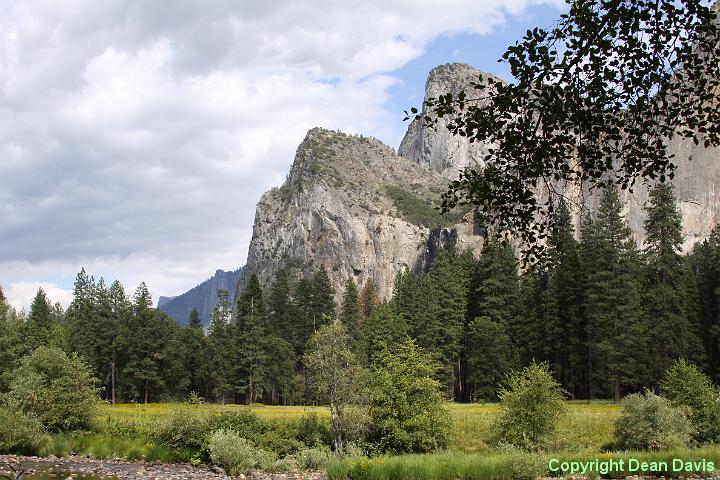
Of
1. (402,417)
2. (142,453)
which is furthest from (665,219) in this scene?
(142,453)

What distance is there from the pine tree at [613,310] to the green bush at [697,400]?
19480 millimetres

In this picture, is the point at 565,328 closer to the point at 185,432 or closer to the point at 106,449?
the point at 185,432

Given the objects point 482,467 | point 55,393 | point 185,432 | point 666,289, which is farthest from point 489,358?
point 482,467

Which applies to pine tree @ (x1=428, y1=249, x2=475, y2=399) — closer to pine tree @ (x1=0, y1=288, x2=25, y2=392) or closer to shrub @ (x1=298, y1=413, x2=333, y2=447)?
shrub @ (x1=298, y1=413, x2=333, y2=447)

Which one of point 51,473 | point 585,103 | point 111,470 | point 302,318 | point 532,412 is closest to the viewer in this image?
point 585,103

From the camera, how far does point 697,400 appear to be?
34625 mm

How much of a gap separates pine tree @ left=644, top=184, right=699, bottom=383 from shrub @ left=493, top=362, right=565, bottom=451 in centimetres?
2757

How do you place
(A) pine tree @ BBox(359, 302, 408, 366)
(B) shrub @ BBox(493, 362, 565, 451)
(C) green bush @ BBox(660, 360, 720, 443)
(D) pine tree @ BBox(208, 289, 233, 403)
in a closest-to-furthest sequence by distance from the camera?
(B) shrub @ BBox(493, 362, 565, 451) < (C) green bush @ BBox(660, 360, 720, 443) < (A) pine tree @ BBox(359, 302, 408, 366) < (D) pine tree @ BBox(208, 289, 233, 403)

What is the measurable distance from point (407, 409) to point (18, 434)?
21.4 m

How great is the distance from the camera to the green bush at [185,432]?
35.2 metres

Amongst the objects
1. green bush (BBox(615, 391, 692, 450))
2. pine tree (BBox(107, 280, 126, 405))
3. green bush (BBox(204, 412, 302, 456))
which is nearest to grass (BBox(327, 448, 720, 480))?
green bush (BBox(615, 391, 692, 450))

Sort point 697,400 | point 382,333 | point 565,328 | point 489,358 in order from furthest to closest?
1. point 382,333
2. point 489,358
3. point 565,328
4. point 697,400

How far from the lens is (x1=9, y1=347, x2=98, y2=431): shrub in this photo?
39562 mm

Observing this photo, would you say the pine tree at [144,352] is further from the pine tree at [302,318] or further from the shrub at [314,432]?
the shrub at [314,432]
